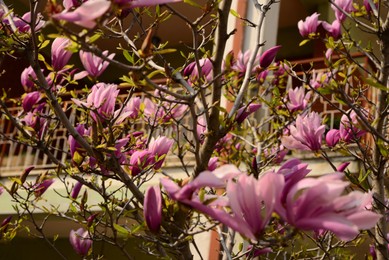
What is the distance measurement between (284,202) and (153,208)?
31cm

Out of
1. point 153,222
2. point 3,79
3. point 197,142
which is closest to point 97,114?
point 197,142

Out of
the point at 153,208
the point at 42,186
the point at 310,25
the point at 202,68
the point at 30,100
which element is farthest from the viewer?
the point at 310,25

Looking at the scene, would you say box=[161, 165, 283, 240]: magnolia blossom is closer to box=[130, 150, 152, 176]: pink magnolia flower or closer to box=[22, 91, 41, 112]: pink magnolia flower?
box=[130, 150, 152, 176]: pink magnolia flower

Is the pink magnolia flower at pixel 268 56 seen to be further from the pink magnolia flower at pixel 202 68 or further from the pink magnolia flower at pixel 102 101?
the pink magnolia flower at pixel 102 101

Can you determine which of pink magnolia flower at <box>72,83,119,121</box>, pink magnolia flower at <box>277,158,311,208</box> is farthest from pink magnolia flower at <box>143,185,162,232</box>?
pink magnolia flower at <box>72,83,119,121</box>

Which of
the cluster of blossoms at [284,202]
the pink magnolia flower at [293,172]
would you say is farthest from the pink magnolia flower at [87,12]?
the pink magnolia flower at [293,172]

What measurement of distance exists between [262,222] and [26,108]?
5.38 feet

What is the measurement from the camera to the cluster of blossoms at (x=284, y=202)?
0.85m

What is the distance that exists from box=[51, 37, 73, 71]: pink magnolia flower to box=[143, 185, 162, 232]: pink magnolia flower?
857 mm

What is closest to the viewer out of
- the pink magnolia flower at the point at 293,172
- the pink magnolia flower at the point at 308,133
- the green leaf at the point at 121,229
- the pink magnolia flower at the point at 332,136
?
the pink magnolia flower at the point at 293,172

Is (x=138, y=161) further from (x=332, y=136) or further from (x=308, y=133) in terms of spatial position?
(x=332, y=136)

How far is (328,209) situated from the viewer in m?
0.87

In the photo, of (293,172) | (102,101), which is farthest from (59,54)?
(293,172)

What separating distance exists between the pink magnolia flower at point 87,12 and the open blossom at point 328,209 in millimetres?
449
